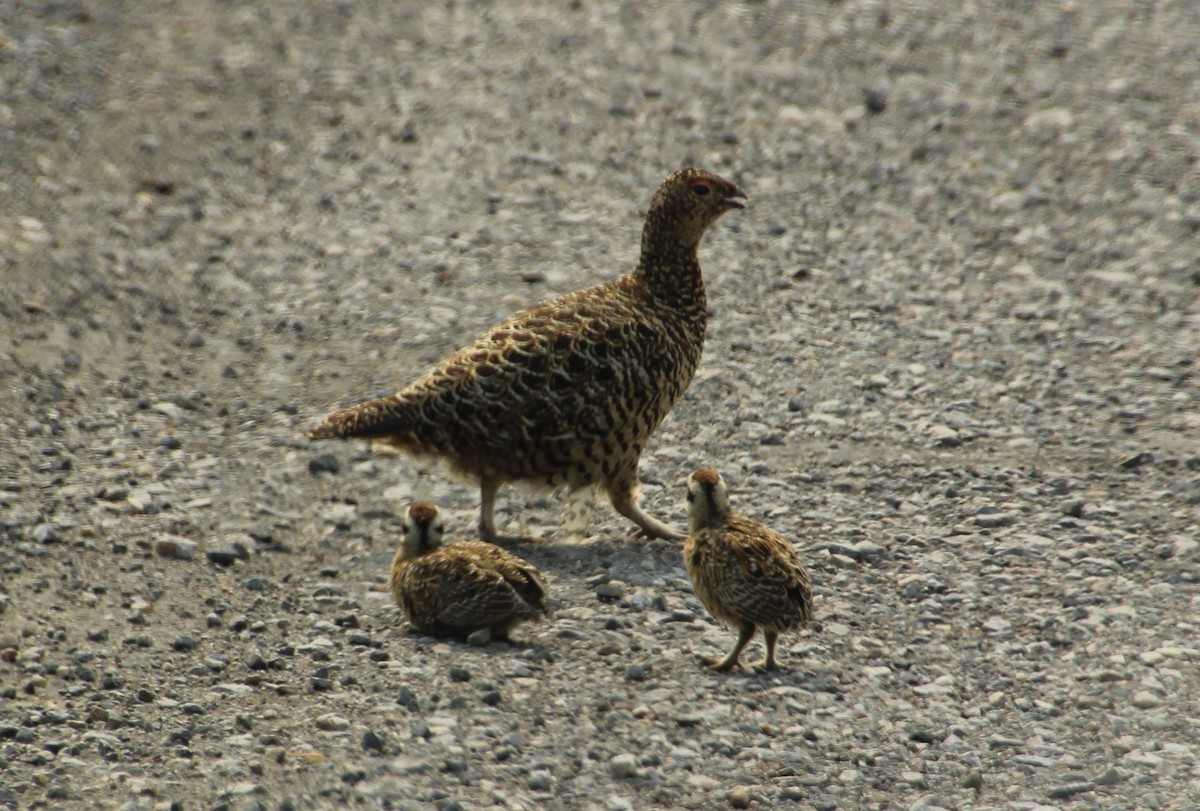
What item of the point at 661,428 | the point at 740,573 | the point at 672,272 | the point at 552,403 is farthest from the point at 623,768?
the point at 661,428

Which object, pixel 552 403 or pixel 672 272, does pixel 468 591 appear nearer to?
pixel 552 403

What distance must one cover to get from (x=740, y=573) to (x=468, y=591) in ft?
3.85

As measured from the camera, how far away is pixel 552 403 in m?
7.85

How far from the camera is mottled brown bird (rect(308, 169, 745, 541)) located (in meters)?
7.84

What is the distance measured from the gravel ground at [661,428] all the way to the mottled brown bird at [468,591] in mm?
161

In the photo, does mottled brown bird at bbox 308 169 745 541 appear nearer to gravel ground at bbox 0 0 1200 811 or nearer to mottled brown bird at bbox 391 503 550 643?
gravel ground at bbox 0 0 1200 811

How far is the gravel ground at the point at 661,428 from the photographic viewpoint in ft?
21.3

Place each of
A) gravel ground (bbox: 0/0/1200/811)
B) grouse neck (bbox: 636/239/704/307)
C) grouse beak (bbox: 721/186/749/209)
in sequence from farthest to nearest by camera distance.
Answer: grouse beak (bbox: 721/186/749/209) → grouse neck (bbox: 636/239/704/307) → gravel ground (bbox: 0/0/1200/811)

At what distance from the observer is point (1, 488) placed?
28.9 feet

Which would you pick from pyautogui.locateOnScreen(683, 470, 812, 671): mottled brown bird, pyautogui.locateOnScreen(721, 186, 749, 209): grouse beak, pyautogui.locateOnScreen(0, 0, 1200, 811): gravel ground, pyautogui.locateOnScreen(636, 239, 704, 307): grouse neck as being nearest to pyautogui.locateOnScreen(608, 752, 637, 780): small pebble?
pyautogui.locateOnScreen(0, 0, 1200, 811): gravel ground

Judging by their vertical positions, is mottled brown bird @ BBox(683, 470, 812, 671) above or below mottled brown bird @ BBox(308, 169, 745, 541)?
below

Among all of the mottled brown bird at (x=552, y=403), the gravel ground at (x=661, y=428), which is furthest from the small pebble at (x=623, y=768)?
the mottled brown bird at (x=552, y=403)

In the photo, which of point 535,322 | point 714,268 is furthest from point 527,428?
point 714,268

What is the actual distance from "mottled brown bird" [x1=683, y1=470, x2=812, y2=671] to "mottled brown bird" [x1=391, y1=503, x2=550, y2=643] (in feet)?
2.43
